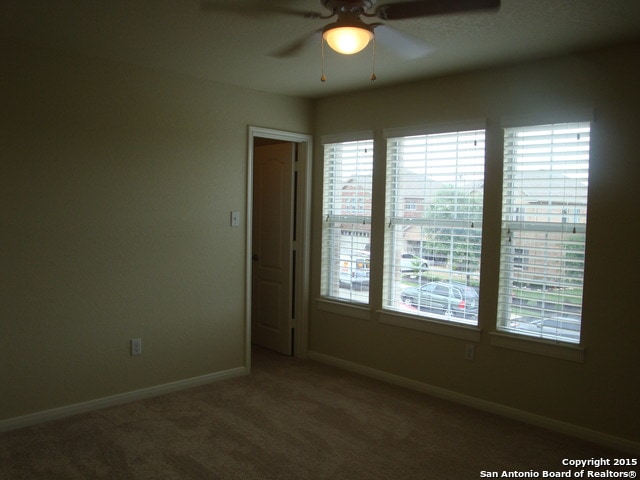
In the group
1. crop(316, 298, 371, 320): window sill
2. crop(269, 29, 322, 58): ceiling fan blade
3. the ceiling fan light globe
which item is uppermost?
crop(269, 29, 322, 58): ceiling fan blade

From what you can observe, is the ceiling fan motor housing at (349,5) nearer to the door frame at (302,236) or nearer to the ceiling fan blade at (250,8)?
the ceiling fan blade at (250,8)

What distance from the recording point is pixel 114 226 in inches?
141

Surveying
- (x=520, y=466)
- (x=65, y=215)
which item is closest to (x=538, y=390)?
(x=520, y=466)

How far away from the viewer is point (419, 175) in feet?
13.0

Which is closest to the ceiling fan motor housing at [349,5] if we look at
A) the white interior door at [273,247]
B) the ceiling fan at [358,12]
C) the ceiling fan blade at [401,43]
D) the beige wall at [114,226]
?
the ceiling fan at [358,12]

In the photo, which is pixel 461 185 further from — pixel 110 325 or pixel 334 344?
pixel 110 325

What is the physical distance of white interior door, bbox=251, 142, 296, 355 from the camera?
4898mm

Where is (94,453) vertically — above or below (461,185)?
below

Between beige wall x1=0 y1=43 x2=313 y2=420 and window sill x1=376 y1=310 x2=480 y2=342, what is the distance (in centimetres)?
128

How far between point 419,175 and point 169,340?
7.80 feet

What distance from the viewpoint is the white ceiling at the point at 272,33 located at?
8.34 ft

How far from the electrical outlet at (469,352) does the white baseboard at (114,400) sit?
6.21 feet

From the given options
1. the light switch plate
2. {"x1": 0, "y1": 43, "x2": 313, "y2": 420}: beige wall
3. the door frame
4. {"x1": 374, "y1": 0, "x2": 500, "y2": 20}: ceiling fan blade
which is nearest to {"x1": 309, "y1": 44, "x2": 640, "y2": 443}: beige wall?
the door frame

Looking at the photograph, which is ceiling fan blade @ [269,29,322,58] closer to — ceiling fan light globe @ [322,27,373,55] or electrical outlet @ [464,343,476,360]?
ceiling fan light globe @ [322,27,373,55]
